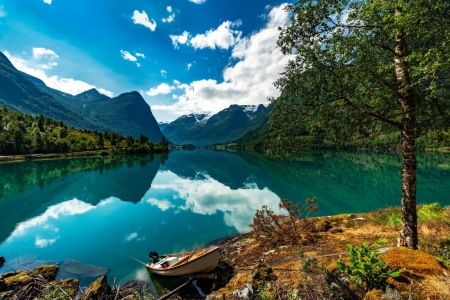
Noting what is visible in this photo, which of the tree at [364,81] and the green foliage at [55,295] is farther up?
the tree at [364,81]

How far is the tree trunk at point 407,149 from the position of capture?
373 inches

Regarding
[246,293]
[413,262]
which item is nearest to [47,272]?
[246,293]

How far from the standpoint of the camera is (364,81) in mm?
10523

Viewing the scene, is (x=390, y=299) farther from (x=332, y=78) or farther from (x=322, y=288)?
(x=332, y=78)

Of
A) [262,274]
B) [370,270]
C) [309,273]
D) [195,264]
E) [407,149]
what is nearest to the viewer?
[370,270]

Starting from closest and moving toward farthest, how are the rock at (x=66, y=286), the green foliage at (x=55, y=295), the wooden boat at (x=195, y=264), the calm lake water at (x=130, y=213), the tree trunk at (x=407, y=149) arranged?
the tree trunk at (x=407, y=149) < the green foliage at (x=55, y=295) < the rock at (x=66, y=286) < the wooden boat at (x=195, y=264) < the calm lake water at (x=130, y=213)

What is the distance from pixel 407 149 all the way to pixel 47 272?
25616 millimetres

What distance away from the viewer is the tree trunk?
948 cm

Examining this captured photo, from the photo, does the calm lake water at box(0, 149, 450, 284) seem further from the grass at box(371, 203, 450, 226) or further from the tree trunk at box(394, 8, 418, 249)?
the grass at box(371, 203, 450, 226)

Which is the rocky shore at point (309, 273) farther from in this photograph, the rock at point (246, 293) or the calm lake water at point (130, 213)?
the calm lake water at point (130, 213)

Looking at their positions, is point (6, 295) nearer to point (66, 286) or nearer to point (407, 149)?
point (66, 286)

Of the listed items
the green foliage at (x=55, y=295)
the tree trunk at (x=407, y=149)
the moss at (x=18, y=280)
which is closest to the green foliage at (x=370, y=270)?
the tree trunk at (x=407, y=149)

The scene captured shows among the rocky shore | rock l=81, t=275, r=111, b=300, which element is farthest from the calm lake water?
the rocky shore

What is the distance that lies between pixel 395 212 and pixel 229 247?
15613 mm
